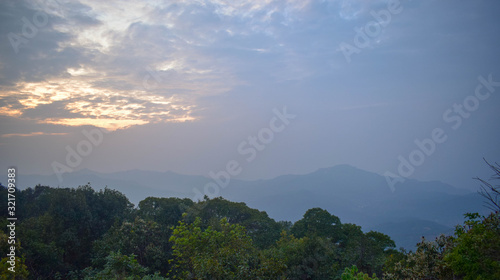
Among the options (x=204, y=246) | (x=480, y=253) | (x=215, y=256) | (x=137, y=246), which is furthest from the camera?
(x=137, y=246)

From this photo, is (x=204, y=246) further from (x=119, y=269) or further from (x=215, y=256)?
(x=119, y=269)

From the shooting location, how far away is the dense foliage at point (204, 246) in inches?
351

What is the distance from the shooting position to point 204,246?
12.4 m

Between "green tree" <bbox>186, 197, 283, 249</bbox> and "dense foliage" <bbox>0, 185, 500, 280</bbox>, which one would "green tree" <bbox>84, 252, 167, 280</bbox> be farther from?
"green tree" <bbox>186, 197, 283, 249</bbox>

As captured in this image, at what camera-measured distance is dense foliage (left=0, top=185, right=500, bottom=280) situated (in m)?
8.91

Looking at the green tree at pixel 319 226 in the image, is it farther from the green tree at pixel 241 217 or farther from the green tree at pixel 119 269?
the green tree at pixel 119 269

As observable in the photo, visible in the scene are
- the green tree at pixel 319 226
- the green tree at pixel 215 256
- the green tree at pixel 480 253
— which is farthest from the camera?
the green tree at pixel 319 226

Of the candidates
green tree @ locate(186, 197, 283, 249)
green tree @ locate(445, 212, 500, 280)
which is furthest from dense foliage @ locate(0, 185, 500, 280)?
green tree @ locate(186, 197, 283, 249)

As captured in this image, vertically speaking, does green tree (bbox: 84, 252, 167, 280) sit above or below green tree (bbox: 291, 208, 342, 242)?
above

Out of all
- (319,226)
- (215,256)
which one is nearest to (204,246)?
(215,256)

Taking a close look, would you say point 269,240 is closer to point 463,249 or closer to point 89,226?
point 89,226

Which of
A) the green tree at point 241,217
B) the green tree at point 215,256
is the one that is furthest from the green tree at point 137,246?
the green tree at point 241,217

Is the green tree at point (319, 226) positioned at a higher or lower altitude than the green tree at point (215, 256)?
lower

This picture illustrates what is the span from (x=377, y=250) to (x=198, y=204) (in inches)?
881
